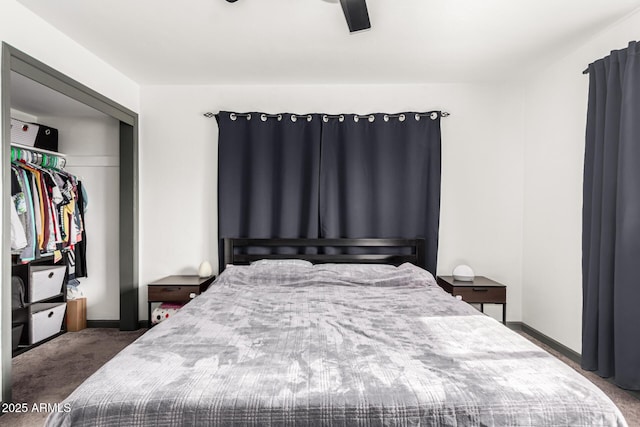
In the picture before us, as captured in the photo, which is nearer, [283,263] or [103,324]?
[283,263]

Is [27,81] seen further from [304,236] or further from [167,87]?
[304,236]

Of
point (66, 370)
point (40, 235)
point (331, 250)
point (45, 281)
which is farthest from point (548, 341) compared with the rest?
point (45, 281)

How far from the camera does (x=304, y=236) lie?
146 inches

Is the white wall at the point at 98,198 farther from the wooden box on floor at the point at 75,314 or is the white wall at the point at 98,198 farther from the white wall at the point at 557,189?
the white wall at the point at 557,189

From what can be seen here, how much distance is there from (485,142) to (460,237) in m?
1.01

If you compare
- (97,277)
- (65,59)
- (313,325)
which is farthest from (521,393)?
(97,277)

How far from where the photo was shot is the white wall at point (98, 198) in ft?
13.0

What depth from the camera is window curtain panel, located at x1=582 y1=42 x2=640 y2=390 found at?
2.31 meters

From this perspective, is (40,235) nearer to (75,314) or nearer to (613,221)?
(75,314)

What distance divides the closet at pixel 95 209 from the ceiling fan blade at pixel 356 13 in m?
2.25

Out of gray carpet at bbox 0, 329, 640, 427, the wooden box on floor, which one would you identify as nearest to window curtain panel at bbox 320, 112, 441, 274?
gray carpet at bbox 0, 329, 640, 427

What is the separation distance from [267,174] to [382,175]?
1.16 m

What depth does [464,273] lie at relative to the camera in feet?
11.4

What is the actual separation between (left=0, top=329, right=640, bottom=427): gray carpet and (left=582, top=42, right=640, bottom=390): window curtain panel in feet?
0.50
